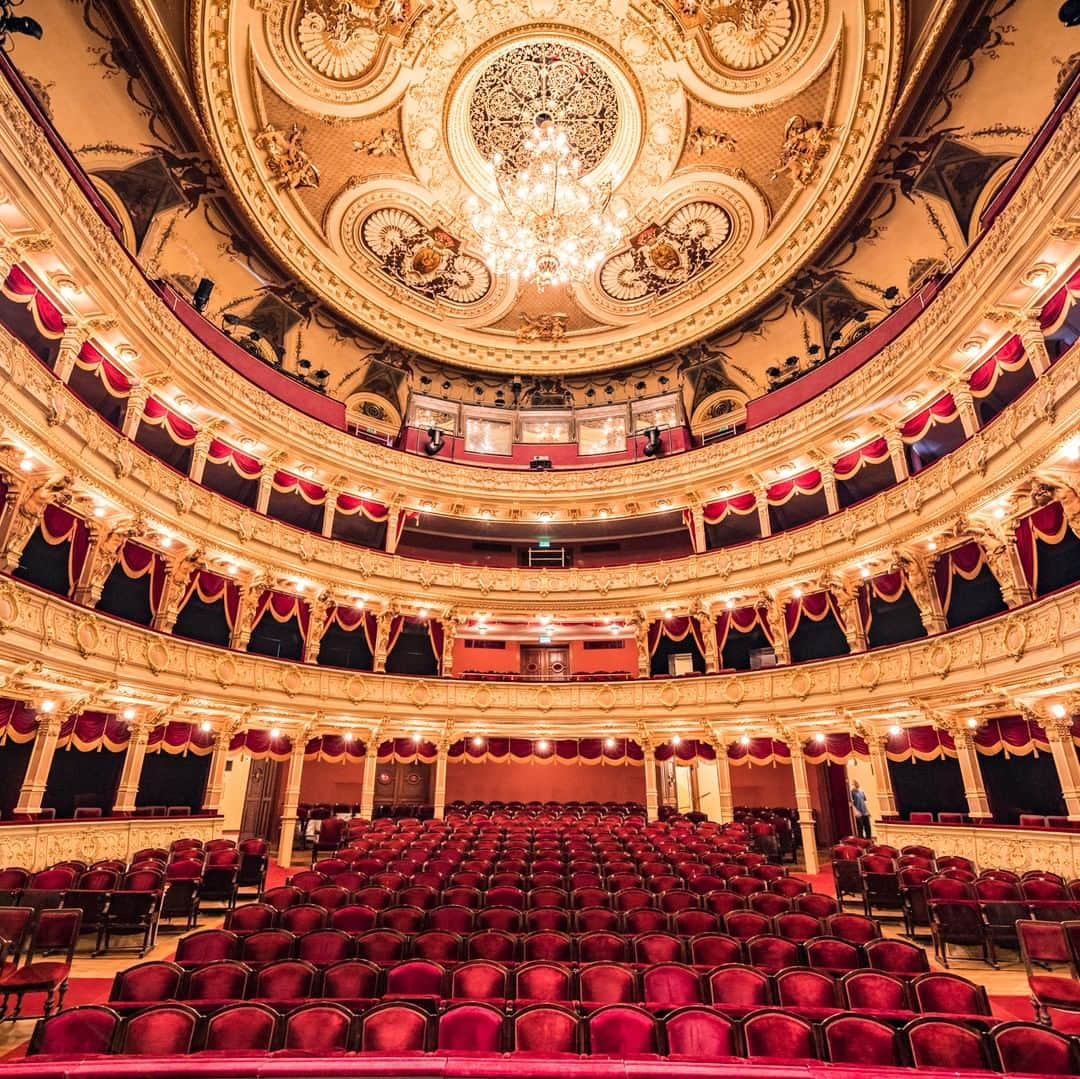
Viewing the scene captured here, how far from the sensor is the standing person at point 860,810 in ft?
53.8

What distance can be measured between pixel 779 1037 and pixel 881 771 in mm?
12095

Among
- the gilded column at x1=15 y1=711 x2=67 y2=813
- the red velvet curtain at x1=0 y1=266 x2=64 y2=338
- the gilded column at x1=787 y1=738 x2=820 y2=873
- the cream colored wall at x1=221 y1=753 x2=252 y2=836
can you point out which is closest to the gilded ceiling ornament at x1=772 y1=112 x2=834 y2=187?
the gilded column at x1=787 y1=738 x2=820 y2=873

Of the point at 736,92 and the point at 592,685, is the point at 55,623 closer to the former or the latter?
the point at 592,685

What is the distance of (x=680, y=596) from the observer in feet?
59.5

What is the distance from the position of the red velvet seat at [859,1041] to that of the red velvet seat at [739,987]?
90 centimetres

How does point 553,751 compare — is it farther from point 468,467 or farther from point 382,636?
point 468,467

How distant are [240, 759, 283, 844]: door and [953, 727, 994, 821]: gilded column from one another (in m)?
17.0

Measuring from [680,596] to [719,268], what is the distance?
10718mm

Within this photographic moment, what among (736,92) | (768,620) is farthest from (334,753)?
(736,92)

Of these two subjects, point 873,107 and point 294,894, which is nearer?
point 294,894

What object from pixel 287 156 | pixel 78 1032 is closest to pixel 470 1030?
pixel 78 1032

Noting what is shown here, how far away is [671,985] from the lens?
451 centimetres

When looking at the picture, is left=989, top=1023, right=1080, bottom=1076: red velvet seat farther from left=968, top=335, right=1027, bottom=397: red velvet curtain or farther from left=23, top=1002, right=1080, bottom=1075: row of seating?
left=968, top=335, right=1027, bottom=397: red velvet curtain

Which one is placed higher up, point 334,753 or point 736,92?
point 736,92
